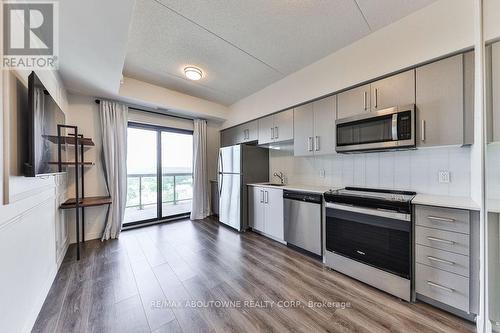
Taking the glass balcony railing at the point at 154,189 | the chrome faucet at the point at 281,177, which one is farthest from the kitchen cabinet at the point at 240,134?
the glass balcony railing at the point at 154,189

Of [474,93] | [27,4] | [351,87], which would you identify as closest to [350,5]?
[351,87]

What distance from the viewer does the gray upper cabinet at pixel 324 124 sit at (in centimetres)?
243

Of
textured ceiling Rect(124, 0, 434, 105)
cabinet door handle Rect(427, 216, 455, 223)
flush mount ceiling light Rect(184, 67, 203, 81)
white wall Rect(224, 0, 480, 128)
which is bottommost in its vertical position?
cabinet door handle Rect(427, 216, 455, 223)

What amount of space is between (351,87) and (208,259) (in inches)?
112

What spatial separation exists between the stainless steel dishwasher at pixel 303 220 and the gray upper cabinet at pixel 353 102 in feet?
3.59

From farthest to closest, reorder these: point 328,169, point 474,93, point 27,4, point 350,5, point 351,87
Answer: point 328,169 < point 351,87 < point 350,5 < point 474,93 < point 27,4

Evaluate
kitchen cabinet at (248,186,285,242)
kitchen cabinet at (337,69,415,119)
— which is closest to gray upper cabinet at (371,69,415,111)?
kitchen cabinet at (337,69,415,119)

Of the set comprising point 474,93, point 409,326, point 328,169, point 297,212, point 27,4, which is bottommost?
point 409,326

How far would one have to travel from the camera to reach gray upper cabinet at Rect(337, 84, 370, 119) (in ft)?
6.93

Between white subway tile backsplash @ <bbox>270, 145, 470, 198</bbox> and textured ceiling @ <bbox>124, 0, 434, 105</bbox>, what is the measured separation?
1.41 m

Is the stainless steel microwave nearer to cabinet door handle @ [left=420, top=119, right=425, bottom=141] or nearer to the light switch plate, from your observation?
cabinet door handle @ [left=420, top=119, right=425, bottom=141]

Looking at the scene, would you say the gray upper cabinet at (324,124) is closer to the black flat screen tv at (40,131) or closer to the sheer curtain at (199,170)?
the sheer curtain at (199,170)

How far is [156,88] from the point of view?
10.8 ft

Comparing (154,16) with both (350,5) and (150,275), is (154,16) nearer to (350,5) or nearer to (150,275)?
(350,5)
